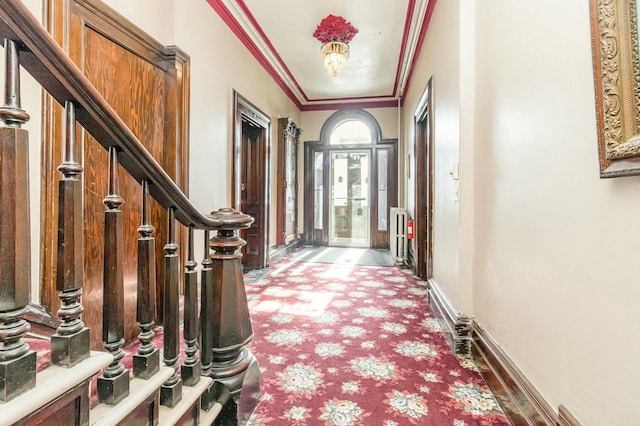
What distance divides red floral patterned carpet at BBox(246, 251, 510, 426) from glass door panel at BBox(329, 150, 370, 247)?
3255mm

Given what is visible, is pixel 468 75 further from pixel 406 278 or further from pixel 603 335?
pixel 406 278

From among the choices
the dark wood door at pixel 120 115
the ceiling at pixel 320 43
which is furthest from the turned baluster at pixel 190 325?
the ceiling at pixel 320 43

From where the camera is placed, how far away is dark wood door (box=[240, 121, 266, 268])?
4.29 m

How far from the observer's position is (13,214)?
1.98 feet

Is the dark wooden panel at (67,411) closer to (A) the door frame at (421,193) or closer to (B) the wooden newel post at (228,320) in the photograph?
(B) the wooden newel post at (228,320)

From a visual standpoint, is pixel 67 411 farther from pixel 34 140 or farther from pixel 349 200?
pixel 349 200

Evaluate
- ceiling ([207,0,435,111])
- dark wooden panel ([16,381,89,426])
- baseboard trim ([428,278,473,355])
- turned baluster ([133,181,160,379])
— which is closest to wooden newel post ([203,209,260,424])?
turned baluster ([133,181,160,379])

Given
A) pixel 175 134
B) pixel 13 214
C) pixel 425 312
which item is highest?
pixel 175 134

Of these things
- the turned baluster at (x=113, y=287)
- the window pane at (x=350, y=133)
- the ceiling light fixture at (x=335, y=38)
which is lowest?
the turned baluster at (x=113, y=287)

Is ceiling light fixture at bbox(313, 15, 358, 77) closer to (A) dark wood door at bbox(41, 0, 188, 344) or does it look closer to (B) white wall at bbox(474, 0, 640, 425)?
(A) dark wood door at bbox(41, 0, 188, 344)

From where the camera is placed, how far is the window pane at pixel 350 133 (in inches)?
250

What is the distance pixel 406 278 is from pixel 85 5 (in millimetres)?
3797

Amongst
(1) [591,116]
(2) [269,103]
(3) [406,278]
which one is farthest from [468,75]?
(2) [269,103]

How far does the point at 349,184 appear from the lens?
21.2 feet
